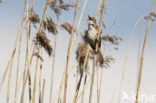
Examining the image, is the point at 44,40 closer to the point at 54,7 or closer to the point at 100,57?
the point at 54,7

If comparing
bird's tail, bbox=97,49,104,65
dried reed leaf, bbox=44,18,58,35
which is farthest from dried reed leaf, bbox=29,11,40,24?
bird's tail, bbox=97,49,104,65

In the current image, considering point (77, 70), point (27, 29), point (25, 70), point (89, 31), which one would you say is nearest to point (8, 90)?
point (25, 70)

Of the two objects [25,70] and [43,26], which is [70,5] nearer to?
[43,26]

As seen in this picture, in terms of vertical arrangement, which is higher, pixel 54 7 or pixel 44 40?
pixel 54 7

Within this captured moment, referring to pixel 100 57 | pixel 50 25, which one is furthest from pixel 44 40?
pixel 100 57

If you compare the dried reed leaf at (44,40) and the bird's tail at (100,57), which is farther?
the bird's tail at (100,57)

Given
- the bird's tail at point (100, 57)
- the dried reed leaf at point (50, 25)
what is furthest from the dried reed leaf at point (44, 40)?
the bird's tail at point (100, 57)

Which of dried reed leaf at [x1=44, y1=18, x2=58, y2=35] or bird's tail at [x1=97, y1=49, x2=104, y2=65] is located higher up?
dried reed leaf at [x1=44, y1=18, x2=58, y2=35]

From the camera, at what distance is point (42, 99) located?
2.89 meters

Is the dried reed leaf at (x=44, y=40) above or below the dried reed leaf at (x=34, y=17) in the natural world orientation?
below

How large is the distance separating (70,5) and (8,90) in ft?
4.15

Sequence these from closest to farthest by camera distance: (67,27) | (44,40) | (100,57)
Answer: (44,40), (67,27), (100,57)

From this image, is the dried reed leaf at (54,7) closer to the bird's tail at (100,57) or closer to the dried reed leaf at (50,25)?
the dried reed leaf at (50,25)

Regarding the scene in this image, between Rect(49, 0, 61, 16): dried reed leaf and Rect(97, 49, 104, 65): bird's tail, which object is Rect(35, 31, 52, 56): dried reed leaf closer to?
Rect(49, 0, 61, 16): dried reed leaf
